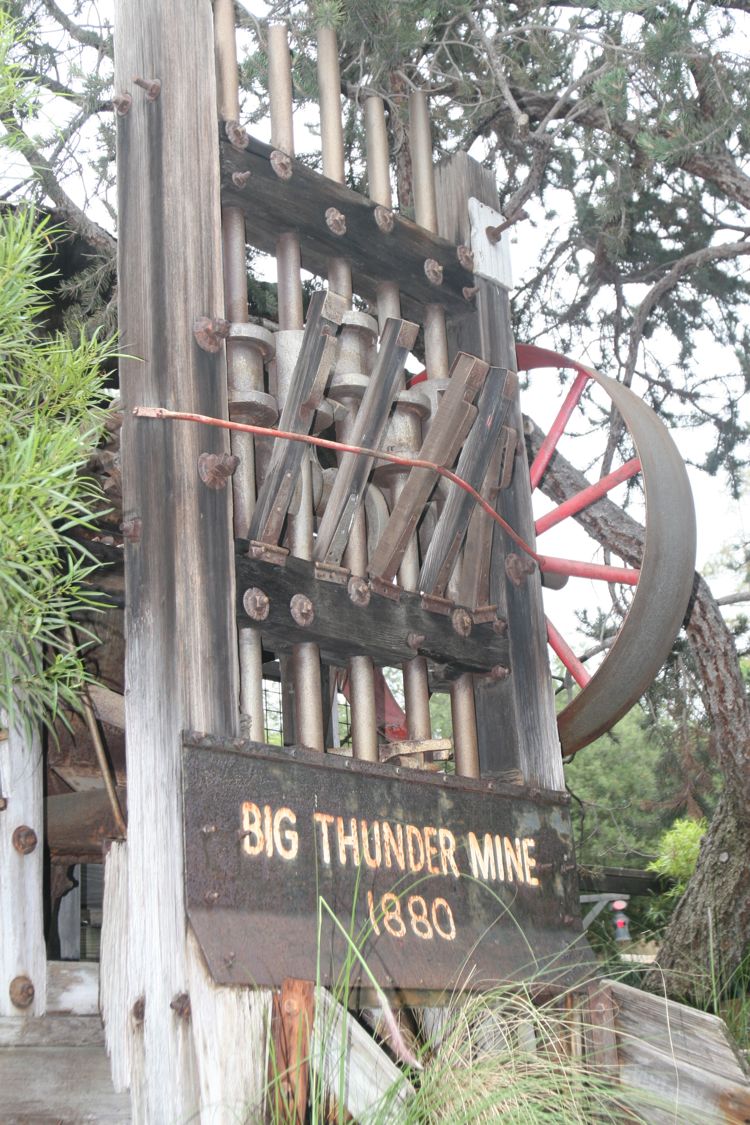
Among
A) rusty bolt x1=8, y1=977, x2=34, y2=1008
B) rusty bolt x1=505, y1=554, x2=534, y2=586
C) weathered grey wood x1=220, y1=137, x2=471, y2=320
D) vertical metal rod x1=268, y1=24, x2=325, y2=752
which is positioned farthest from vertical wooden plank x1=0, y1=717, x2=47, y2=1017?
weathered grey wood x1=220, y1=137, x2=471, y2=320

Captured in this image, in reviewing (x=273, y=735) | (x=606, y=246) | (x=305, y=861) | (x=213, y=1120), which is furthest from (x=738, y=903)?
(x=213, y=1120)

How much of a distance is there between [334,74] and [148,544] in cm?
200

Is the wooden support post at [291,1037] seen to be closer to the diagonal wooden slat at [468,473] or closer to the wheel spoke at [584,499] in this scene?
the diagonal wooden slat at [468,473]

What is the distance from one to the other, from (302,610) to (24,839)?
43.0 inches

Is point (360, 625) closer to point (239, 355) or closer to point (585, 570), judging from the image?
point (239, 355)

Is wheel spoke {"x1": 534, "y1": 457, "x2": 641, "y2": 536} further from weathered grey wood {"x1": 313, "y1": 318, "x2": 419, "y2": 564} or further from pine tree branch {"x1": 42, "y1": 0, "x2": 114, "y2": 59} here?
pine tree branch {"x1": 42, "y1": 0, "x2": 114, "y2": 59}

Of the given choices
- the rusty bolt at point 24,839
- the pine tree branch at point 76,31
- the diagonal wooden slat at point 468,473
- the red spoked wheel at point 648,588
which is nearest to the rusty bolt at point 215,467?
the diagonal wooden slat at point 468,473

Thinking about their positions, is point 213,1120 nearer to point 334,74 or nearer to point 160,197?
point 160,197

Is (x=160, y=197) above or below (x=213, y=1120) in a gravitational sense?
above

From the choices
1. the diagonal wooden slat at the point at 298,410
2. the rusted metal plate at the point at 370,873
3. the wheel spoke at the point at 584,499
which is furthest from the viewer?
the wheel spoke at the point at 584,499

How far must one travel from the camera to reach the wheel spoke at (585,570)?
4.66 meters

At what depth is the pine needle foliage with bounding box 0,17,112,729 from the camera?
298cm

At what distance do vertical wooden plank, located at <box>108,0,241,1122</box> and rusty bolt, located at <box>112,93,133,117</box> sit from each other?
0.02 m

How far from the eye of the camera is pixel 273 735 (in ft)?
23.0
